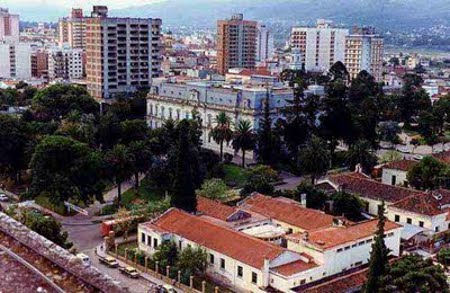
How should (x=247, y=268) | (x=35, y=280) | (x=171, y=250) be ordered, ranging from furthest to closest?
1. (x=171, y=250)
2. (x=247, y=268)
3. (x=35, y=280)

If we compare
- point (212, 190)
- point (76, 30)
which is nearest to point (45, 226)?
point (212, 190)

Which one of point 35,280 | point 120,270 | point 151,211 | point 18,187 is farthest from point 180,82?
point 35,280

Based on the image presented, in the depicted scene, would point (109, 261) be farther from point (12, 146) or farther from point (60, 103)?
point (60, 103)

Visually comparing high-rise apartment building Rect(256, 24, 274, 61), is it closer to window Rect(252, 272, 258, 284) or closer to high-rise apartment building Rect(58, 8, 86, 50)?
high-rise apartment building Rect(58, 8, 86, 50)

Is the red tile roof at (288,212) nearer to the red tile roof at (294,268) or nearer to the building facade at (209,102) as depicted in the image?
the red tile roof at (294,268)

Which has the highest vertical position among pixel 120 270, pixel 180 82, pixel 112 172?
pixel 180 82

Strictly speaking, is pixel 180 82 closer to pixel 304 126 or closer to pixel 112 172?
pixel 304 126
